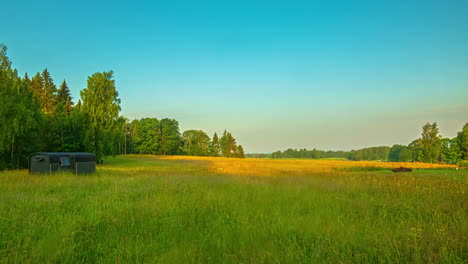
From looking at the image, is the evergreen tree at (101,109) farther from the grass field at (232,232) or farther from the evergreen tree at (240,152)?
the evergreen tree at (240,152)

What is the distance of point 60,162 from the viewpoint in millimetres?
19016

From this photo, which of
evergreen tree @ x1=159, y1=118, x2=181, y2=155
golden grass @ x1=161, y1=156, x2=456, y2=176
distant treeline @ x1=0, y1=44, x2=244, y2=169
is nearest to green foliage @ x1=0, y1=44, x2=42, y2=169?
distant treeline @ x1=0, y1=44, x2=244, y2=169

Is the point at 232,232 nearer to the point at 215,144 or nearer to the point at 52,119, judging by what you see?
the point at 52,119

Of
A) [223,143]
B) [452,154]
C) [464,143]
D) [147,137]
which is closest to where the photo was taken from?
[464,143]

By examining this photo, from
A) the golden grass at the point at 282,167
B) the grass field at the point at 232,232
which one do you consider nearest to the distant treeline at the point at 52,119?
the golden grass at the point at 282,167

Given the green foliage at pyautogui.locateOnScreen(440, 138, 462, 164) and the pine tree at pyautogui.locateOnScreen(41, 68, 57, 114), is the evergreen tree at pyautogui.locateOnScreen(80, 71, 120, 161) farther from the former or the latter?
the green foliage at pyautogui.locateOnScreen(440, 138, 462, 164)

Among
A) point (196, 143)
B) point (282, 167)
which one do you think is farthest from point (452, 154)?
point (196, 143)

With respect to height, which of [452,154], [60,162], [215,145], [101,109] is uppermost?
[101,109]

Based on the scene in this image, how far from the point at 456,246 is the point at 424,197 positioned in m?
5.44

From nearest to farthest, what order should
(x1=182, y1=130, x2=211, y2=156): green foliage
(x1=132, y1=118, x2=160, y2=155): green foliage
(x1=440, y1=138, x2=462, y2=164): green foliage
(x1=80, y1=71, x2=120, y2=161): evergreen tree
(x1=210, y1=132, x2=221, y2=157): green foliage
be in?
(x1=80, y1=71, x2=120, y2=161): evergreen tree → (x1=440, y1=138, x2=462, y2=164): green foliage → (x1=132, y1=118, x2=160, y2=155): green foliage → (x1=182, y1=130, x2=211, y2=156): green foliage → (x1=210, y1=132, x2=221, y2=157): green foliage

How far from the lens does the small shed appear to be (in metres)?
18.2

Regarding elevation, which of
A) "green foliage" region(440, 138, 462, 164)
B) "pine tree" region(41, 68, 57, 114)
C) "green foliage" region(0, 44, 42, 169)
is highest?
"pine tree" region(41, 68, 57, 114)

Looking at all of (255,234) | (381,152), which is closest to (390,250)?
(255,234)

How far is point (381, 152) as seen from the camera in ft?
594
